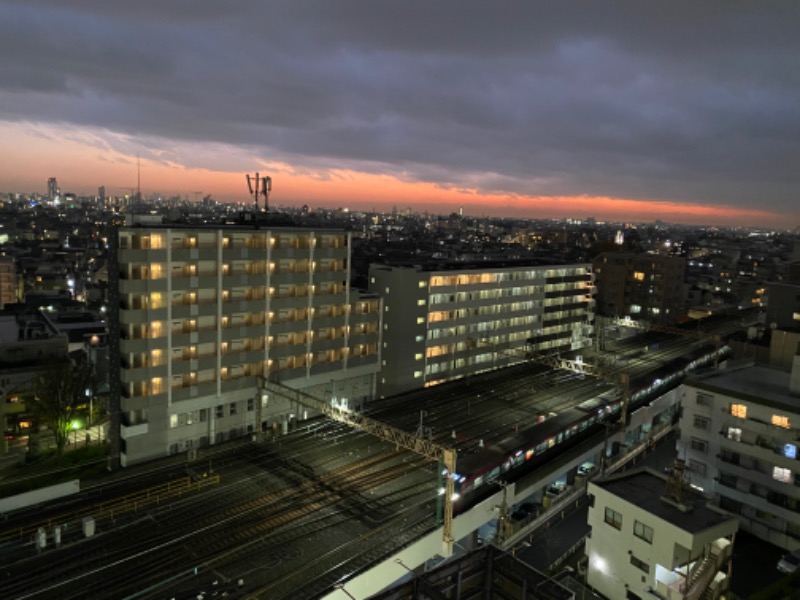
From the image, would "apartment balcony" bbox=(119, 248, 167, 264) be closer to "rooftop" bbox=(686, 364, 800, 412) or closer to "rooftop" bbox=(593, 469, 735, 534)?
"rooftop" bbox=(593, 469, 735, 534)

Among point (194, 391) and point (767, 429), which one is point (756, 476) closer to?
point (767, 429)

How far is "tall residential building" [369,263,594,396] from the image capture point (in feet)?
162

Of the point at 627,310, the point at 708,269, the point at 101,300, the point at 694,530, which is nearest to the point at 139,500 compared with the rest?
the point at 694,530

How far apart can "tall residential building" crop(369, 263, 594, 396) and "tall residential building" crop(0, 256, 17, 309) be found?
60.0 metres

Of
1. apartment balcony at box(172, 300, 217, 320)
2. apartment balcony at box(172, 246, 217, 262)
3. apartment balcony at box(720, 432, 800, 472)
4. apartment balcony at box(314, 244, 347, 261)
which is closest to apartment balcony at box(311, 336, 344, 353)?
apartment balcony at box(314, 244, 347, 261)

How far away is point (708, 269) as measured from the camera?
414ft

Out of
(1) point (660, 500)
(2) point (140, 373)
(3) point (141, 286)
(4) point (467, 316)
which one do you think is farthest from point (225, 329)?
(1) point (660, 500)

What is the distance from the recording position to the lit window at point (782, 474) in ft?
94.8

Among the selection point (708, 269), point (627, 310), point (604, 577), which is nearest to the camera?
point (604, 577)

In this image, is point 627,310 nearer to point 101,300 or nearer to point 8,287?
point 101,300

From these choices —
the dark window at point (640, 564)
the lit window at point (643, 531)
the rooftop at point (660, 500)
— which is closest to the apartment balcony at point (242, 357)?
the rooftop at point (660, 500)

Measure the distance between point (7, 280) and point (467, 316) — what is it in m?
67.9

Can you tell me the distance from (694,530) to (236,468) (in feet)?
79.0

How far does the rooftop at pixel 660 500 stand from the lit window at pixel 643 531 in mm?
771
